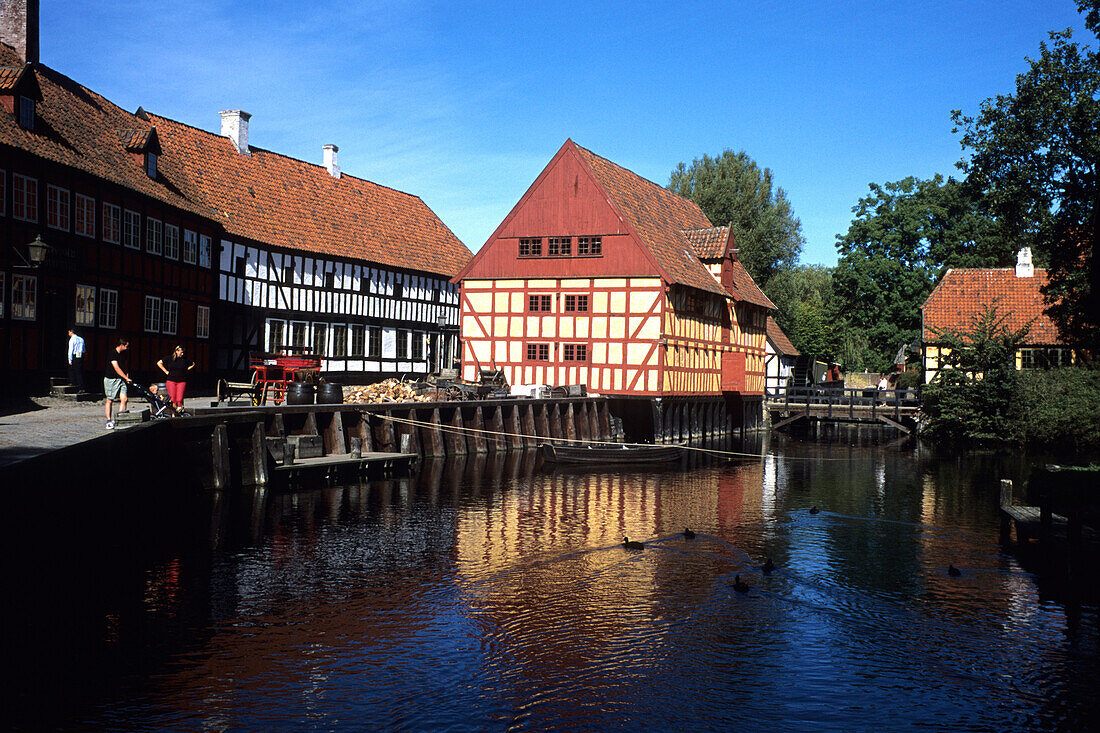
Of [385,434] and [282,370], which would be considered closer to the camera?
[385,434]

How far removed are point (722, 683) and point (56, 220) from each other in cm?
2495

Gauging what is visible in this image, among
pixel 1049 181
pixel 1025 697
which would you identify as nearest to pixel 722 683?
pixel 1025 697

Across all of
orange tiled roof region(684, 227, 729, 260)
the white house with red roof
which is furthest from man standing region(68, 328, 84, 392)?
the white house with red roof

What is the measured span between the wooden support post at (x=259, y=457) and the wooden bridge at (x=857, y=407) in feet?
109

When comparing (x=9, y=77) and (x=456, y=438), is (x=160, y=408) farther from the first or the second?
(x=456, y=438)

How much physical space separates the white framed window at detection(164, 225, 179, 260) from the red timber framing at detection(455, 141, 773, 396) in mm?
13009

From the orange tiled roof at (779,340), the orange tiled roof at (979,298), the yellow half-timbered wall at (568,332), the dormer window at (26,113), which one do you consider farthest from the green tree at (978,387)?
the dormer window at (26,113)

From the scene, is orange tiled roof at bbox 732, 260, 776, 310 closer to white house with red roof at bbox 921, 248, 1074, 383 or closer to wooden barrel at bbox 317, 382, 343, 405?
white house with red roof at bbox 921, 248, 1074, 383

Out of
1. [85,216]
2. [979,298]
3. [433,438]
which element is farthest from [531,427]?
[979,298]

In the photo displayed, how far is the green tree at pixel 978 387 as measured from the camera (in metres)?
41.9

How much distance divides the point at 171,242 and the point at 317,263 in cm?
987

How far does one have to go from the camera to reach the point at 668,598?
1509cm

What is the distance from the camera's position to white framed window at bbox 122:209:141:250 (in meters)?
32.2

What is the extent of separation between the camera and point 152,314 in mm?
33844
